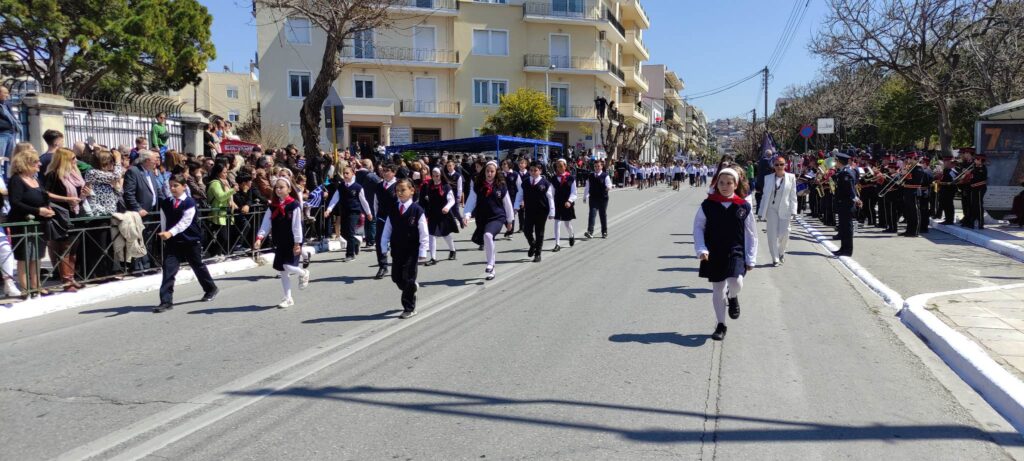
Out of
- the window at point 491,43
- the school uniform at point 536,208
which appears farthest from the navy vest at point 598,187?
the window at point 491,43

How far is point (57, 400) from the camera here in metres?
5.52

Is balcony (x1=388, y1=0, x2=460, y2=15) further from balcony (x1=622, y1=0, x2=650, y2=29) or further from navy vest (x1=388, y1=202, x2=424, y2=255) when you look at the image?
navy vest (x1=388, y1=202, x2=424, y2=255)

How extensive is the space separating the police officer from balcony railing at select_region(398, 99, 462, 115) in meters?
39.5

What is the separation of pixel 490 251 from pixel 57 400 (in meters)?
6.26

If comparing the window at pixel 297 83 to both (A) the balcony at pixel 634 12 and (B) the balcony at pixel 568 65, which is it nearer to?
(B) the balcony at pixel 568 65

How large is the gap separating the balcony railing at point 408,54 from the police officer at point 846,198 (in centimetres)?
3848

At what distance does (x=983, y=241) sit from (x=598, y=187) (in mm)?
7586

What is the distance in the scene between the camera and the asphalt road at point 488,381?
15.1ft

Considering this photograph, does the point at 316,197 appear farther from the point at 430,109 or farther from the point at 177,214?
the point at 430,109

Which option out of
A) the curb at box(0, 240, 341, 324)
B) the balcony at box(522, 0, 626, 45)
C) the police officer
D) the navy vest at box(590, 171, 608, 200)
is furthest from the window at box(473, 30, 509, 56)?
the curb at box(0, 240, 341, 324)

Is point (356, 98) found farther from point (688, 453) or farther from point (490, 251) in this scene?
point (688, 453)

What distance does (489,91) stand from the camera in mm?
52531

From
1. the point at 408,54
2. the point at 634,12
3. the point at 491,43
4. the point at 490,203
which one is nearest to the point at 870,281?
the point at 490,203

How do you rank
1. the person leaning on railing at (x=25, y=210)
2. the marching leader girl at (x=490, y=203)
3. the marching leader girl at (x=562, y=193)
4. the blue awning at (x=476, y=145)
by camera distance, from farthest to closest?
the blue awning at (x=476, y=145) → the marching leader girl at (x=562, y=193) → the marching leader girl at (x=490, y=203) → the person leaning on railing at (x=25, y=210)
